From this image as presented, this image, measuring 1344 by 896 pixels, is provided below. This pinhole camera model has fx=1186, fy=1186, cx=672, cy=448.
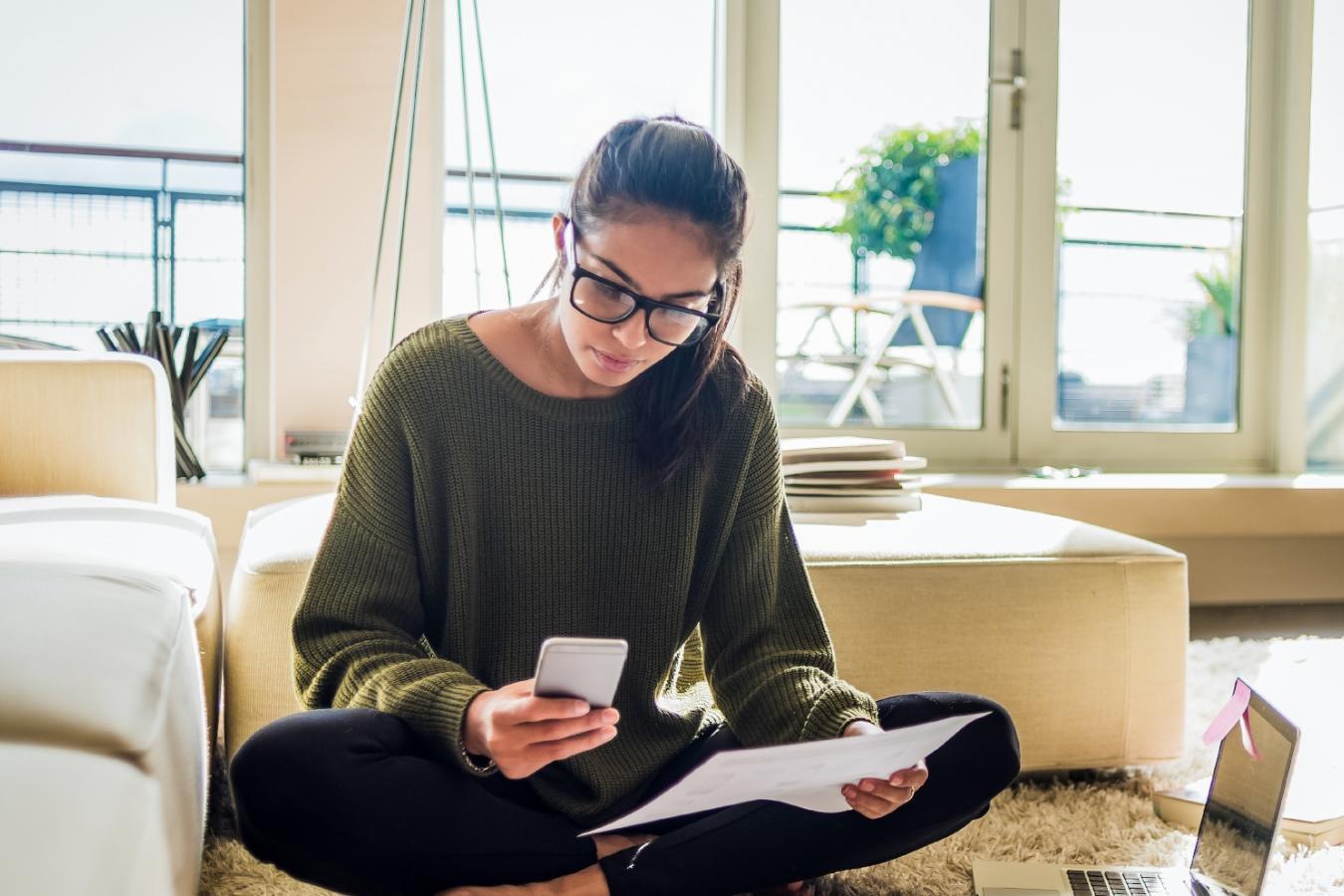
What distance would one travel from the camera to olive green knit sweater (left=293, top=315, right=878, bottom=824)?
44.8 inches

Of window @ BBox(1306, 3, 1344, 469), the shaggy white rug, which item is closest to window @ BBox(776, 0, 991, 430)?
window @ BBox(1306, 3, 1344, 469)

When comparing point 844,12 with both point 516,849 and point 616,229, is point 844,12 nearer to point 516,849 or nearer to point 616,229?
point 616,229

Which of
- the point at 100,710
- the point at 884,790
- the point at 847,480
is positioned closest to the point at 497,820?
the point at 884,790

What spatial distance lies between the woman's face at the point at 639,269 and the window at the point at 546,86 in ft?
6.58

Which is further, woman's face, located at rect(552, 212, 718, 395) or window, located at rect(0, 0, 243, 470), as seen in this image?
window, located at rect(0, 0, 243, 470)

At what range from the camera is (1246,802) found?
1.25m

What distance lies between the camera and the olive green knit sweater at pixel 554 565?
3.74 ft

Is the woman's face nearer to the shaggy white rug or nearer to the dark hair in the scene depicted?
the dark hair

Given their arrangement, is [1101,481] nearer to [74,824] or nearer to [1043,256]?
[1043,256]

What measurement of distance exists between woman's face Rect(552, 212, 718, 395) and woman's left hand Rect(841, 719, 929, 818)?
0.40 m

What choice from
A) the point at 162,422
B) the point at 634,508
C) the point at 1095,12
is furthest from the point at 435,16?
the point at 634,508

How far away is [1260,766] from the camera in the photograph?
1.24m

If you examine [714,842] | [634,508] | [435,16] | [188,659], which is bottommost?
[714,842]

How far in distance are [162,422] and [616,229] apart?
1.16m
